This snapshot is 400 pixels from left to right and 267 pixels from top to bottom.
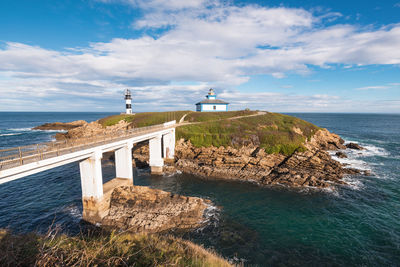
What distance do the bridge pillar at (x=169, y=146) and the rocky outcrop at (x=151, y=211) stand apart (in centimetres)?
1733

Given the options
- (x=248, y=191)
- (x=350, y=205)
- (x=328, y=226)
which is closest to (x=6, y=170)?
(x=248, y=191)

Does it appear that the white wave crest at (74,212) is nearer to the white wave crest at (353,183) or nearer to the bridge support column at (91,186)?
the bridge support column at (91,186)

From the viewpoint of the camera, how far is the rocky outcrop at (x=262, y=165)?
31.1m

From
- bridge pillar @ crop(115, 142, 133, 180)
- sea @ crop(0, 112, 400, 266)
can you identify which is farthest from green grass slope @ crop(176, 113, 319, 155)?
bridge pillar @ crop(115, 142, 133, 180)

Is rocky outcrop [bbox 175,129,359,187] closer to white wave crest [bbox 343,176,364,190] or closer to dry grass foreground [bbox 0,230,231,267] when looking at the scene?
white wave crest [bbox 343,176,364,190]

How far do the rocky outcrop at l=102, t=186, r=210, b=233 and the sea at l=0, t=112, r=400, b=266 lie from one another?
1768mm

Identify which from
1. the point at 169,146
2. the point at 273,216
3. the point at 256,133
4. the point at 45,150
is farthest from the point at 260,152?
the point at 45,150

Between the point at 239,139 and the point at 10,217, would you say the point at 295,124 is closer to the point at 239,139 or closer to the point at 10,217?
the point at 239,139

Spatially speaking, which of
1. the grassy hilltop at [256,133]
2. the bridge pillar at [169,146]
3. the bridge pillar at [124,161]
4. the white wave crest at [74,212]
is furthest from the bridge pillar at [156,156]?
the white wave crest at [74,212]

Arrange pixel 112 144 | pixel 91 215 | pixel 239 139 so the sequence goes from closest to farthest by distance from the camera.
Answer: pixel 91 215, pixel 112 144, pixel 239 139

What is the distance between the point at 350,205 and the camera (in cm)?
2388

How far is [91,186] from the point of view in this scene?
20.7 m

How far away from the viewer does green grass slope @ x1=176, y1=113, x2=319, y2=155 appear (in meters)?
40.9

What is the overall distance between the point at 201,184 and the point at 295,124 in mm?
33949
